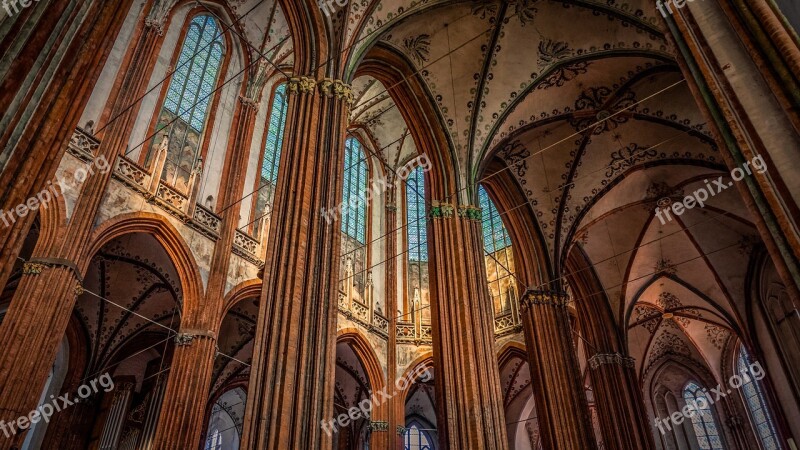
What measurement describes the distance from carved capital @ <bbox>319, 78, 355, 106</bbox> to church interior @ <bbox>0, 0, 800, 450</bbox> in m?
0.04

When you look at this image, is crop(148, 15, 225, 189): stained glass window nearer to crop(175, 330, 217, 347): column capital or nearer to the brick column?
the brick column

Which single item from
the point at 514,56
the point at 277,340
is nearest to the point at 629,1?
the point at 514,56

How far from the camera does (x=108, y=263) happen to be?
1223 centimetres

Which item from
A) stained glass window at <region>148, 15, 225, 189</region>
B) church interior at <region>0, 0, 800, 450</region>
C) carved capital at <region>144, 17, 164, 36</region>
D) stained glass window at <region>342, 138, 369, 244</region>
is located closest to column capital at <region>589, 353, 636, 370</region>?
church interior at <region>0, 0, 800, 450</region>

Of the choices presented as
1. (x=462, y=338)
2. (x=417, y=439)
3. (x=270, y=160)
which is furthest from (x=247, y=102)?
(x=417, y=439)

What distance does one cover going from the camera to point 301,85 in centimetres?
819

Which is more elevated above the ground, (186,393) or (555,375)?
(555,375)

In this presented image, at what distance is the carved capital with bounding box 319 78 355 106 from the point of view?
27.1 ft

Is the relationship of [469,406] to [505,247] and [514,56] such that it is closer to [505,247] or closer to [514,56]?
[514,56]

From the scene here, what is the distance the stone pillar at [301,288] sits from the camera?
5.54 meters

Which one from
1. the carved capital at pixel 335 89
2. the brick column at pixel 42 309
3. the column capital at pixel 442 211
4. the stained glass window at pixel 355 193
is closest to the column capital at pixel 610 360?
the stained glass window at pixel 355 193

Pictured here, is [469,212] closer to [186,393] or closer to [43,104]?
[186,393]

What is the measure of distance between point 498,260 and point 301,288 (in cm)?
1107

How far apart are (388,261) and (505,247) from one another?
3.49 m
